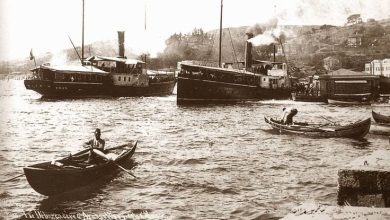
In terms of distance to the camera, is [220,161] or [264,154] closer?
[220,161]

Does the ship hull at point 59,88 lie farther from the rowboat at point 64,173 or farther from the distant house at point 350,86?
the rowboat at point 64,173

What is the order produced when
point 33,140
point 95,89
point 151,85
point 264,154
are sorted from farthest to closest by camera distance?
point 151,85 → point 95,89 → point 33,140 → point 264,154

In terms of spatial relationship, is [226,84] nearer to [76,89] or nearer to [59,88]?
[76,89]

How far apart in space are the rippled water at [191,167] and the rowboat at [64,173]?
0.34m

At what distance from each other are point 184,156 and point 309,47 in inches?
5556

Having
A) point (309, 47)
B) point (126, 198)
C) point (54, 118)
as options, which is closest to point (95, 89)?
point (54, 118)

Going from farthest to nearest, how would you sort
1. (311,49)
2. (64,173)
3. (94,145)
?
(311,49) → (94,145) → (64,173)

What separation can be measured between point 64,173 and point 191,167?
18.7ft

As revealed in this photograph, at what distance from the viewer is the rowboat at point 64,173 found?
10242 millimetres

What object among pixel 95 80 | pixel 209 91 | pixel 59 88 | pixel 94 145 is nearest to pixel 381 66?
pixel 209 91

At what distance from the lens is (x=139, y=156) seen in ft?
56.2

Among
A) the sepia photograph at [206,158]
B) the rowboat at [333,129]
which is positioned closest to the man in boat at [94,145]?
the sepia photograph at [206,158]

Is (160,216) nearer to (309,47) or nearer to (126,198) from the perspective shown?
(126,198)

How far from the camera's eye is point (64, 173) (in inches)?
416
